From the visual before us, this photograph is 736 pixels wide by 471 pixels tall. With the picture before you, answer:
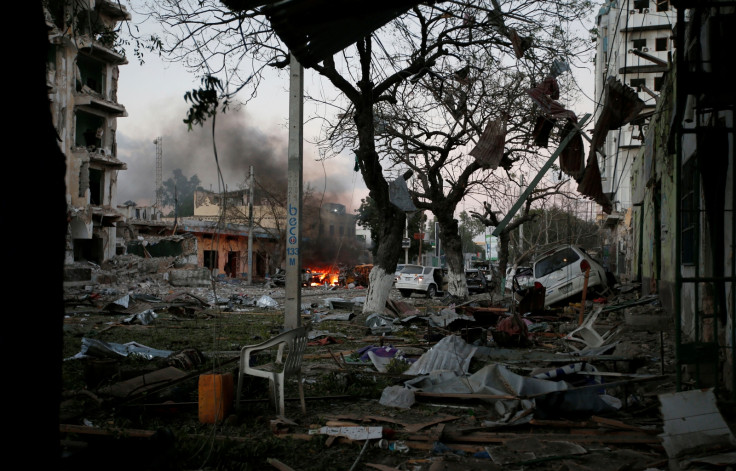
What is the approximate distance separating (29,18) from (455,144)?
19.4m

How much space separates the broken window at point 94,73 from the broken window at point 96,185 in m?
4.76

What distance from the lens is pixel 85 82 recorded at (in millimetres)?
34656

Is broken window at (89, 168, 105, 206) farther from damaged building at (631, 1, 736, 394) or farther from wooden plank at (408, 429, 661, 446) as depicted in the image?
wooden plank at (408, 429, 661, 446)

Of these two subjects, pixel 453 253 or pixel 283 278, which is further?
pixel 283 278

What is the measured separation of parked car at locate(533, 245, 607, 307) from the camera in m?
19.1

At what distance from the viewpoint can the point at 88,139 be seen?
1384 inches

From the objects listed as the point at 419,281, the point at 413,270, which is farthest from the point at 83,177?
the point at 419,281

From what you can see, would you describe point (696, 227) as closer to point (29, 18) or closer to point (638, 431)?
point (638, 431)

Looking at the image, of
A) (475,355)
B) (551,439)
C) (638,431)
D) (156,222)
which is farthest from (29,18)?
(156,222)

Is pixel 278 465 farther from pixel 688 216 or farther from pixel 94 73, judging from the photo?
pixel 94 73

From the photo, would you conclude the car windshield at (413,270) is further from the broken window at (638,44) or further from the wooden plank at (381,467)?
the broken window at (638,44)

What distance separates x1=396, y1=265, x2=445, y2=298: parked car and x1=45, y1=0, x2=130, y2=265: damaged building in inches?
682

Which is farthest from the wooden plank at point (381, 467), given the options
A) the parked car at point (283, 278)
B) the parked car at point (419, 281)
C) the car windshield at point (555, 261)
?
the parked car at point (283, 278)

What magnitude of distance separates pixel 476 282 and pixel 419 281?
7.82m
